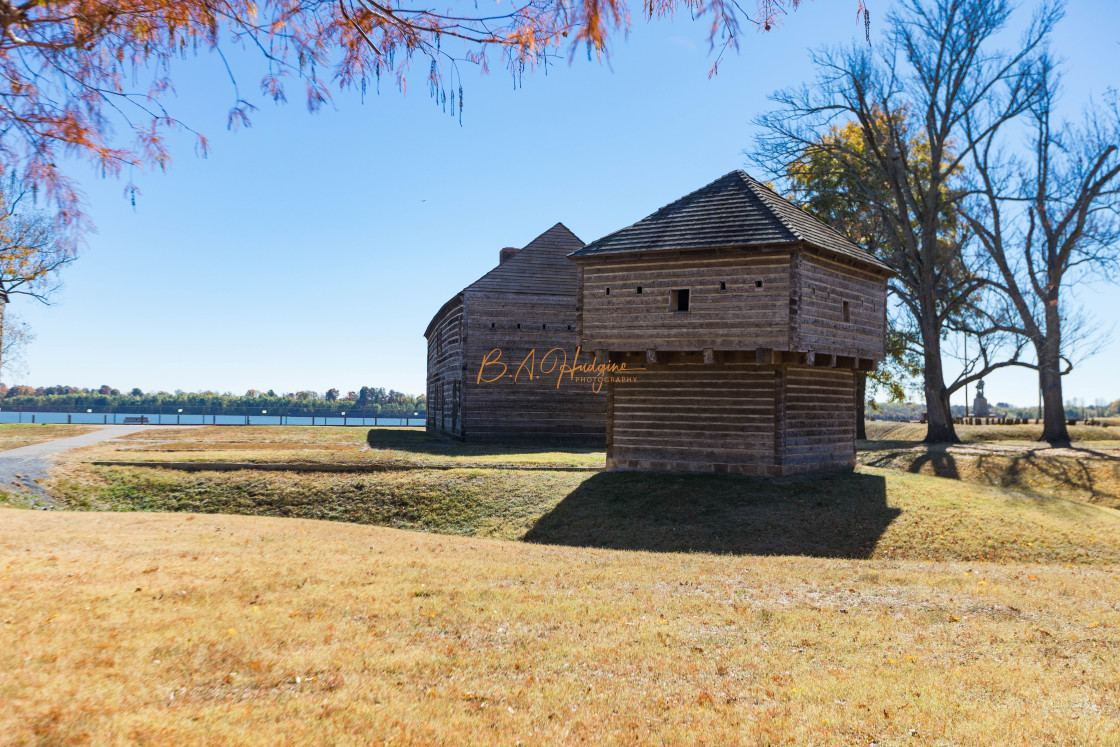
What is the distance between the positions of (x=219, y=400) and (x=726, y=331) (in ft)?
448

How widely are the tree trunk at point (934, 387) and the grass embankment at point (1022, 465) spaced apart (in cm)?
196

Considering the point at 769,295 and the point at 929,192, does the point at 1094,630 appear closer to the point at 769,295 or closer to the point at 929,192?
the point at 769,295

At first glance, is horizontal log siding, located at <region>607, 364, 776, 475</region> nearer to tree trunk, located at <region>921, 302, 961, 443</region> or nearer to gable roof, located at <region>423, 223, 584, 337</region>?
gable roof, located at <region>423, 223, 584, 337</region>

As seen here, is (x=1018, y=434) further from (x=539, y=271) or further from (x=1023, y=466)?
(x=539, y=271)

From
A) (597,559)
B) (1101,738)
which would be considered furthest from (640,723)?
(597,559)

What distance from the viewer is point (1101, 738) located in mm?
5230

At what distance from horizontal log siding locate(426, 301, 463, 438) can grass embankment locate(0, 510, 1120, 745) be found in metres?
21.9

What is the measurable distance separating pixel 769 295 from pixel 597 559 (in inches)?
360

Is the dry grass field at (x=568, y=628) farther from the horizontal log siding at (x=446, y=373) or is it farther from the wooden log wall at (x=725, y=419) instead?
the horizontal log siding at (x=446, y=373)

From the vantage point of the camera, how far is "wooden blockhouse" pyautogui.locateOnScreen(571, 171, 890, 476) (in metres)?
18.5

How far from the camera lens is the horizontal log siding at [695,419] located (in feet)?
62.3

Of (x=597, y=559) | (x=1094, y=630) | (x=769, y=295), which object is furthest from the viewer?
(x=769, y=295)

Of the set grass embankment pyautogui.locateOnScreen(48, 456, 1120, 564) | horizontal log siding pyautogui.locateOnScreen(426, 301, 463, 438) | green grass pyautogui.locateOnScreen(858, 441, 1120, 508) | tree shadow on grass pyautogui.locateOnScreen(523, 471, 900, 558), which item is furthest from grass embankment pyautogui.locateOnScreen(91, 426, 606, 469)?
green grass pyautogui.locateOnScreen(858, 441, 1120, 508)
